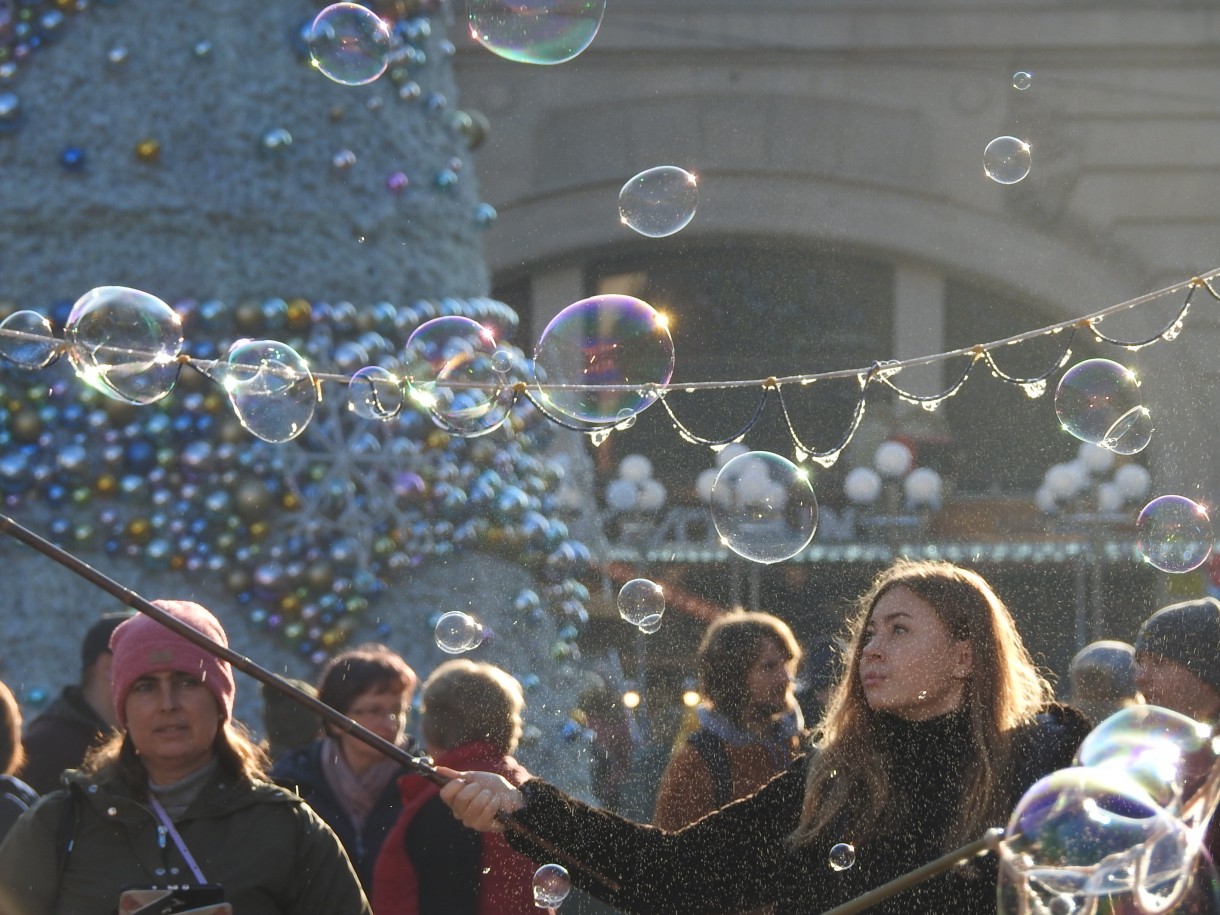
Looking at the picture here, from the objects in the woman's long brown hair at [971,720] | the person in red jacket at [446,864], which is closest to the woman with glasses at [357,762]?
the person in red jacket at [446,864]

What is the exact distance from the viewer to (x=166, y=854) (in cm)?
248

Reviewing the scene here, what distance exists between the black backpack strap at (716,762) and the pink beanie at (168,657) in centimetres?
115

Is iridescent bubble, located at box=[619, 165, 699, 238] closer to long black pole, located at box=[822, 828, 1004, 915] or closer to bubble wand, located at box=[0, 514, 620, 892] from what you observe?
bubble wand, located at box=[0, 514, 620, 892]

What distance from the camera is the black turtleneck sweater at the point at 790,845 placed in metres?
2.34

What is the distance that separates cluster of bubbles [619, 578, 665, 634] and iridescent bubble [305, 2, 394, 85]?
4.96ft

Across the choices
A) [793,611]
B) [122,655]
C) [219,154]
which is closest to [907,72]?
[793,611]

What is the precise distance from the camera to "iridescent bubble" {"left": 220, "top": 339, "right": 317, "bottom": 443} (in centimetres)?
430

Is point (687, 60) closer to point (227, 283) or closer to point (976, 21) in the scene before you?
point (976, 21)

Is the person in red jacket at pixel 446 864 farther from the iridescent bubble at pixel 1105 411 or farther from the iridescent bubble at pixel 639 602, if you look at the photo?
the iridescent bubble at pixel 1105 411

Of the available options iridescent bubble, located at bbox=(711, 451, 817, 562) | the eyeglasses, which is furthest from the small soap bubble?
iridescent bubble, located at bbox=(711, 451, 817, 562)

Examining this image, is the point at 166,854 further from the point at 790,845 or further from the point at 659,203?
the point at 659,203

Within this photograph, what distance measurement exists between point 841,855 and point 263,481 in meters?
3.62

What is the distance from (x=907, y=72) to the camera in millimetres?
9891

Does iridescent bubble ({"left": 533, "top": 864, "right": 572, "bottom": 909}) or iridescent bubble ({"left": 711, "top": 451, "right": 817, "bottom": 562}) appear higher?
iridescent bubble ({"left": 711, "top": 451, "right": 817, "bottom": 562})
